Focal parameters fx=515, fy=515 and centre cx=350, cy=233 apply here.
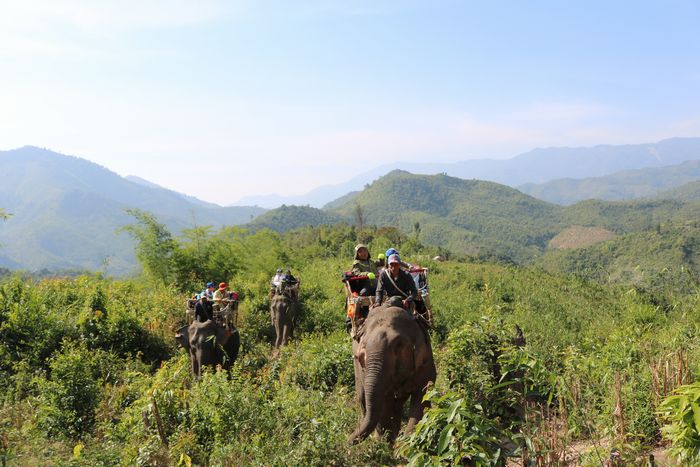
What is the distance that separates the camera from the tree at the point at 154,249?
77.9 ft

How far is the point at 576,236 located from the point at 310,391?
624 ft

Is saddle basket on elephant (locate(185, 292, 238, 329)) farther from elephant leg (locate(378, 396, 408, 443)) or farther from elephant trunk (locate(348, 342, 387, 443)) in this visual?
elephant trunk (locate(348, 342, 387, 443))

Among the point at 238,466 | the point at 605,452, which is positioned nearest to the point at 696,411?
the point at 605,452

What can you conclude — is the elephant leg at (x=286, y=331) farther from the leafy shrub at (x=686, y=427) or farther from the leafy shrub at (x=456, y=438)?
the leafy shrub at (x=686, y=427)

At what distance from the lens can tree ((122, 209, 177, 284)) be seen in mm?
23750

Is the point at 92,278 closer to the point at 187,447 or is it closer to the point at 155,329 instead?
the point at 155,329

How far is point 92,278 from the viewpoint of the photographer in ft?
74.2

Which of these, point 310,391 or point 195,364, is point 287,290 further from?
point 310,391

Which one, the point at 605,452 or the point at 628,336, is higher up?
the point at 605,452

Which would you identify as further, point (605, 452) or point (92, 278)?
point (92, 278)

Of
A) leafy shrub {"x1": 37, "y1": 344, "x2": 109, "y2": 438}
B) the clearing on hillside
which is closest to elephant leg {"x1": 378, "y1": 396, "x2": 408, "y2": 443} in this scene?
leafy shrub {"x1": 37, "y1": 344, "x2": 109, "y2": 438}

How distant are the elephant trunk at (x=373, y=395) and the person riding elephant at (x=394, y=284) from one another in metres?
1.45

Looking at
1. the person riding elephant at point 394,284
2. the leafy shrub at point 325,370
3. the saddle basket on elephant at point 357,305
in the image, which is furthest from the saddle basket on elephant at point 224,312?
the person riding elephant at point 394,284

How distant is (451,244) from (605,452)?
160226 mm
